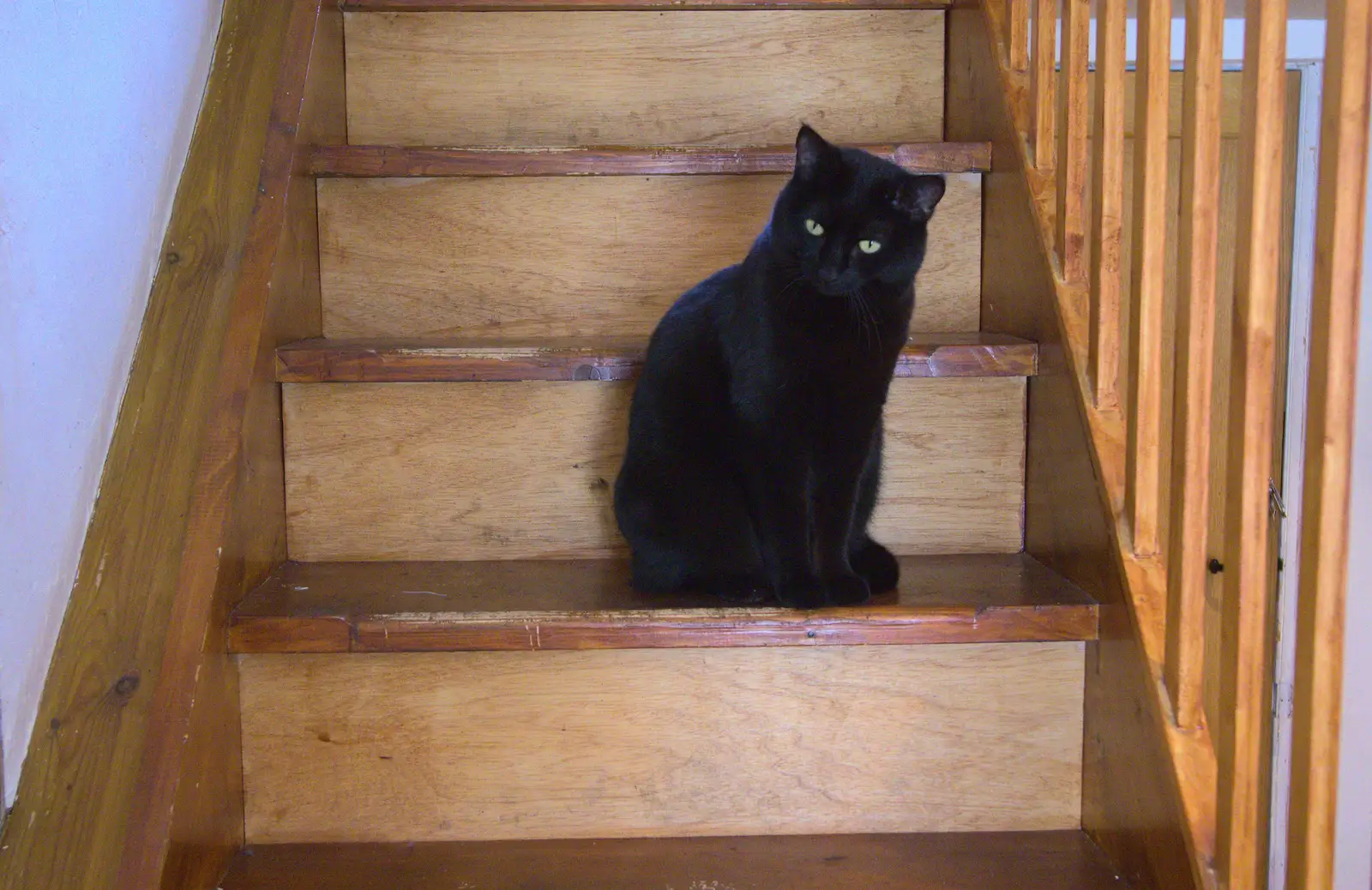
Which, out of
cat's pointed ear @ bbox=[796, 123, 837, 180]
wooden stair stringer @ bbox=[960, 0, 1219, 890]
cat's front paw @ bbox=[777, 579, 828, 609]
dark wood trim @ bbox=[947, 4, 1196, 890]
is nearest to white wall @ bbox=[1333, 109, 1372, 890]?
dark wood trim @ bbox=[947, 4, 1196, 890]

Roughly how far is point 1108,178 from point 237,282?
2.81 ft

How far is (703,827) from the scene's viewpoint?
118 cm

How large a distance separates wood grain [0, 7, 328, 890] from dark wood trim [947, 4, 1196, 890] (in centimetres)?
82

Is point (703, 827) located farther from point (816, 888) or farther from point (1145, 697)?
point (1145, 697)

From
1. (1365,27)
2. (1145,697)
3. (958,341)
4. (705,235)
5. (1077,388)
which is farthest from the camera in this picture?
(705,235)

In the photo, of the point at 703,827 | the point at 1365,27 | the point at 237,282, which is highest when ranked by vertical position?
the point at 1365,27

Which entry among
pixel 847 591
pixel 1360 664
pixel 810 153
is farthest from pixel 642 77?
pixel 1360 664

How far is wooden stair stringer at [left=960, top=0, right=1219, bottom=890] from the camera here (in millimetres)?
908

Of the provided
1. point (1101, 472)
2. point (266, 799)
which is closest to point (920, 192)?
point (1101, 472)

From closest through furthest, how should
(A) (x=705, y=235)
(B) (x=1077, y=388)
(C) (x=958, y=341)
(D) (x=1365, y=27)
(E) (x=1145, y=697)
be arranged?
1. (D) (x=1365, y=27)
2. (E) (x=1145, y=697)
3. (B) (x=1077, y=388)
4. (C) (x=958, y=341)
5. (A) (x=705, y=235)

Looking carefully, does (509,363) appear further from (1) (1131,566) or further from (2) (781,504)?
(1) (1131,566)

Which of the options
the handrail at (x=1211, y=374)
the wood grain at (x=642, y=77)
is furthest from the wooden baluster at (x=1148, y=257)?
the wood grain at (x=642, y=77)

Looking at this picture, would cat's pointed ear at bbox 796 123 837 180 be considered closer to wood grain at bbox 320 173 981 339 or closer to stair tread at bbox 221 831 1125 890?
wood grain at bbox 320 173 981 339

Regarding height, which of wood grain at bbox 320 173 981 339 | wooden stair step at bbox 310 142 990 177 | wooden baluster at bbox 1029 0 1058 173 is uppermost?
wooden baluster at bbox 1029 0 1058 173
